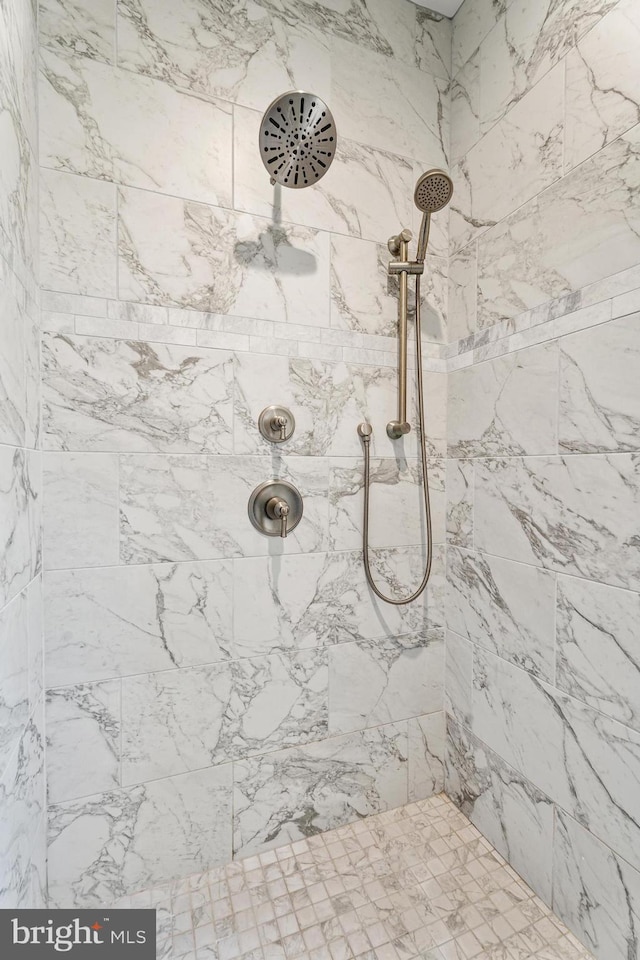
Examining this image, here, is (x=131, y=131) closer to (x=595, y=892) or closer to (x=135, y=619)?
(x=135, y=619)

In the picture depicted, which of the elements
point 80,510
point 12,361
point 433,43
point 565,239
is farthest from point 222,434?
point 433,43

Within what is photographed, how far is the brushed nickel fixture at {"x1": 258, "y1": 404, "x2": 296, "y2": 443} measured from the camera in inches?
48.3

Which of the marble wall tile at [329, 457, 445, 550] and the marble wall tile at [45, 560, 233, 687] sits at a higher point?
the marble wall tile at [329, 457, 445, 550]

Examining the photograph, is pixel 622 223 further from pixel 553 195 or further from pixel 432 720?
pixel 432 720

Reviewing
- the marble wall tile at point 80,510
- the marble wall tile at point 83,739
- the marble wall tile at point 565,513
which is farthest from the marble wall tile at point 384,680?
the marble wall tile at point 80,510

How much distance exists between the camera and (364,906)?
110cm

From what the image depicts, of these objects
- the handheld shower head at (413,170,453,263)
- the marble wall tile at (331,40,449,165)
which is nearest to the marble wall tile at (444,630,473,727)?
the handheld shower head at (413,170,453,263)

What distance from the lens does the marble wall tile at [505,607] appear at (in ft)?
3.62

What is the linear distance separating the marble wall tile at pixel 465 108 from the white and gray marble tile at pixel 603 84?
0.37 m

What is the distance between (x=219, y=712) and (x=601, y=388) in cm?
126

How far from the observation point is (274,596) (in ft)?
4.15

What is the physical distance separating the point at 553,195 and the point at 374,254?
0.50 m

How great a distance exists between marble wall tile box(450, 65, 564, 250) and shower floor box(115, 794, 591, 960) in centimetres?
184

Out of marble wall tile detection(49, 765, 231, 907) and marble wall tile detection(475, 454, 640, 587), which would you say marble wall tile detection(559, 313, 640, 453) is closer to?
marble wall tile detection(475, 454, 640, 587)
